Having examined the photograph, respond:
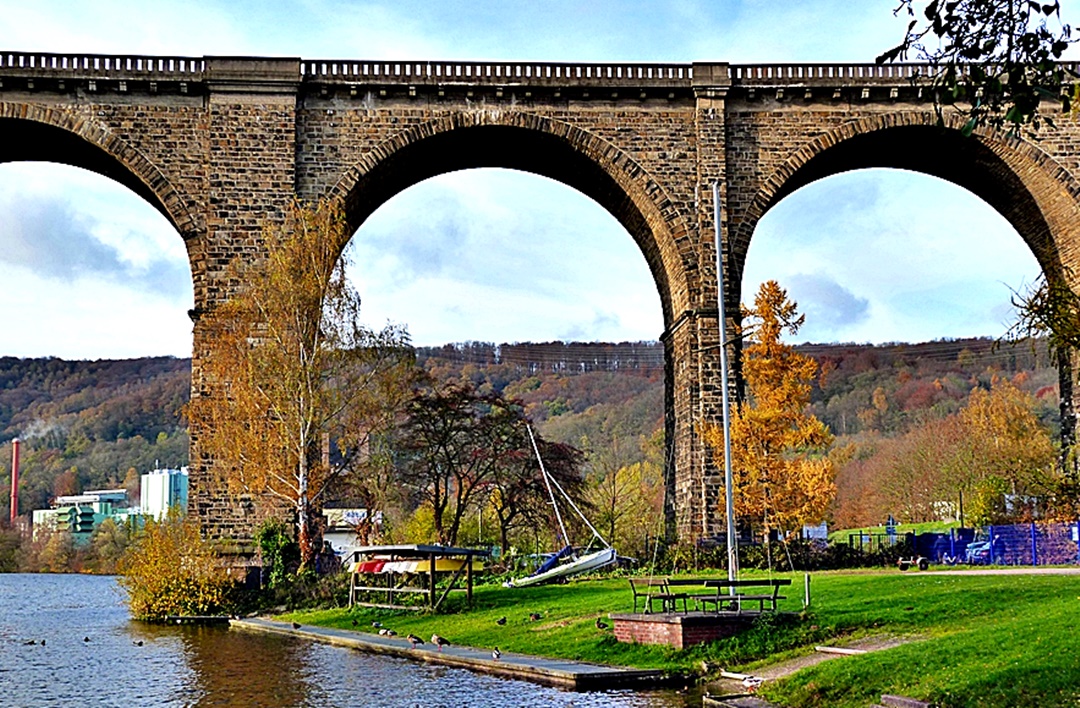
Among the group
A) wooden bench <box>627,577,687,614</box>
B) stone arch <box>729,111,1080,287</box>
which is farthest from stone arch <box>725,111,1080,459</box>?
wooden bench <box>627,577,687,614</box>

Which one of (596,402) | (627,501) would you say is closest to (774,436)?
(627,501)

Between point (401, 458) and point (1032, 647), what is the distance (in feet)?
129

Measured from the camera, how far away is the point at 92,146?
32062 mm

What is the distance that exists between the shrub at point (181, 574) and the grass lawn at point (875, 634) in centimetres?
420

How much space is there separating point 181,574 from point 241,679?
1410 centimetres

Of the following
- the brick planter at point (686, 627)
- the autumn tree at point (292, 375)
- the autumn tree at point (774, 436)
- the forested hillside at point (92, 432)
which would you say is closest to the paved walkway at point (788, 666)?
the brick planter at point (686, 627)

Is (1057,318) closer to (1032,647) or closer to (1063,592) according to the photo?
(1032,647)

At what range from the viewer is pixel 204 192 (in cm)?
3231

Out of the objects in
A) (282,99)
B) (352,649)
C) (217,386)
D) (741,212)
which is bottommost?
(352,649)

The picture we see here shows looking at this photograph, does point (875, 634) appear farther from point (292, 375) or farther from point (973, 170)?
point (973, 170)

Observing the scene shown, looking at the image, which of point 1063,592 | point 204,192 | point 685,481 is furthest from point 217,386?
point 1063,592

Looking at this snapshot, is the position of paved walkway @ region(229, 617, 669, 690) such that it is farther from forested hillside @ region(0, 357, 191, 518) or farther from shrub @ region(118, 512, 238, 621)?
forested hillside @ region(0, 357, 191, 518)

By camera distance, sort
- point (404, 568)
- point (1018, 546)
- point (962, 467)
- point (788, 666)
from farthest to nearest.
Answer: point (962, 467)
point (1018, 546)
point (404, 568)
point (788, 666)

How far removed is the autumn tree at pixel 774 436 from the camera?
30.6 m
